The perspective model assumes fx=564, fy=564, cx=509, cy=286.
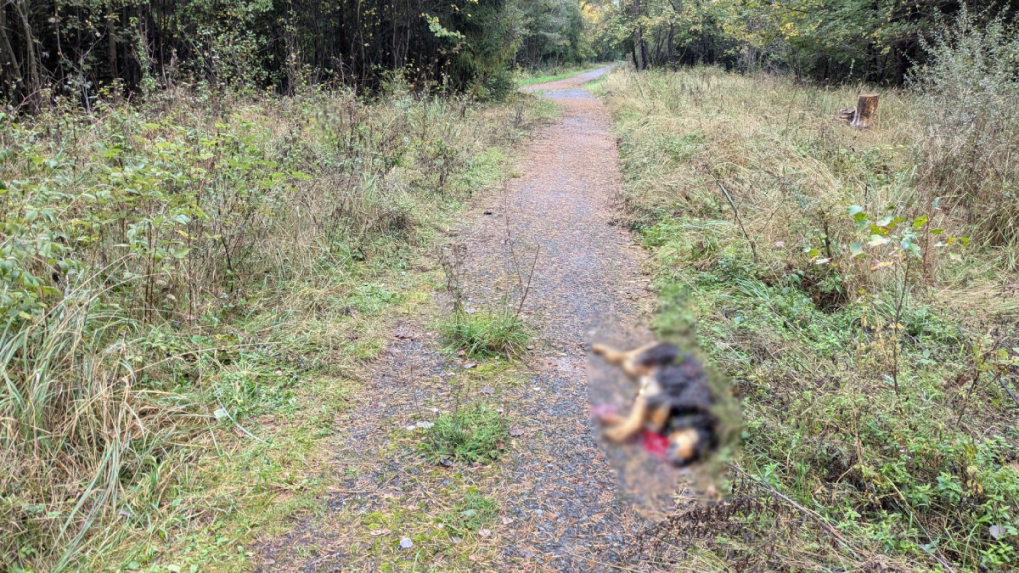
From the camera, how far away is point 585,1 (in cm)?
3838

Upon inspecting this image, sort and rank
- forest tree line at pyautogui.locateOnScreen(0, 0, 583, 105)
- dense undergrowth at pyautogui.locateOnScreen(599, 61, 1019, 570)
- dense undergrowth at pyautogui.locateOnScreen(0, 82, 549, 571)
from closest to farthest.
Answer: dense undergrowth at pyautogui.locateOnScreen(599, 61, 1019, 570) → dense undergrowth at pyautogui.locateOnScreen(0, 82, 549, 571) → forest tree line at pyautogui.locateOnScreen(0, 0, 583, 105)

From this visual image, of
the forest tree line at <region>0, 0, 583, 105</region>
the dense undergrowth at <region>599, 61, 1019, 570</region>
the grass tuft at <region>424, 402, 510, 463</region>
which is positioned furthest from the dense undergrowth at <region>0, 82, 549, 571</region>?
the forest tree line at <region>0, 0, 583, 105</region>

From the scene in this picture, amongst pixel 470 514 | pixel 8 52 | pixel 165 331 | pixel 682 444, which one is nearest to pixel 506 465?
pixel 470 514

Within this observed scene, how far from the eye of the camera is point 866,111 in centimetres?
889

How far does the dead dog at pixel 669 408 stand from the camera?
0.48m

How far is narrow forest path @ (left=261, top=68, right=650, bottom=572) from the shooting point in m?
2.27

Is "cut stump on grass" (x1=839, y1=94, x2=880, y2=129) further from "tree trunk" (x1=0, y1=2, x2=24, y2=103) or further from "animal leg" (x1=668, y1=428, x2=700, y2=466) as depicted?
"tree trunk" (x1=0, y1=2, x2=24, y2=103)

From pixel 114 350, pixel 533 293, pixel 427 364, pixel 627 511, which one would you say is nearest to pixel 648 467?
pixel 627 511

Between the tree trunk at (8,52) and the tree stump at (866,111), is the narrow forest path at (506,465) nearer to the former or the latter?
the tree stump at (866,111)

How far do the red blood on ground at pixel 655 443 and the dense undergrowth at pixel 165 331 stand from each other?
226 centimetres

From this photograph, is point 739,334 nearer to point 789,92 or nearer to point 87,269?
point 87,269

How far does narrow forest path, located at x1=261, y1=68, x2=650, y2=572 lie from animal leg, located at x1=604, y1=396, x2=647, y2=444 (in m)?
0.07

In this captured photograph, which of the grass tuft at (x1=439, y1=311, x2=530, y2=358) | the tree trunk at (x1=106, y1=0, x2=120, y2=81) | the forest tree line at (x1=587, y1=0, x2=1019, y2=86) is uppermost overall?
the forest tree line at (x1=587, y1=0, x2=1019, y2=86)

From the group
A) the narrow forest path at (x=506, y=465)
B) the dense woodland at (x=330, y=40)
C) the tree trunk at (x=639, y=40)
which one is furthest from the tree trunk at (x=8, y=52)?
the tree trunk at (x=639, y=40)
